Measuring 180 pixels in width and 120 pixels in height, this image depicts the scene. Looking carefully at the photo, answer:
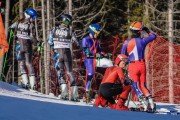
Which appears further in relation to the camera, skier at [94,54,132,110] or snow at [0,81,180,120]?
skier at [94,54,132,110]

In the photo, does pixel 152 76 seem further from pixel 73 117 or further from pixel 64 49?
pixel 73 117

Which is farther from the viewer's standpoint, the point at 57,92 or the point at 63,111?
the point at 57,92

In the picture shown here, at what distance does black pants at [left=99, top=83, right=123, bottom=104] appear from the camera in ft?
33.5

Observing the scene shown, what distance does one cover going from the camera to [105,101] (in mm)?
10516

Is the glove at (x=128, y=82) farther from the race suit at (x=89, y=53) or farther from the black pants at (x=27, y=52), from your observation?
the black pants at (x=27, y=52)

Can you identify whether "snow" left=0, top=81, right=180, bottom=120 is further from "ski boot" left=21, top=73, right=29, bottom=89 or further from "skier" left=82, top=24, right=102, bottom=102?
"ski boot" left=21, top=73, right=29, bottom=89

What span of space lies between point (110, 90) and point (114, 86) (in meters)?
0.13

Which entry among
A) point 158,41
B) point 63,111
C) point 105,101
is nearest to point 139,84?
point 105,101

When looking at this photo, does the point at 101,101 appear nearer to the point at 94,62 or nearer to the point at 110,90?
the point at 110,90

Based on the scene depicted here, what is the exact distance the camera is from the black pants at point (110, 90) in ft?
33.5

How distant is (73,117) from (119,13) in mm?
24604

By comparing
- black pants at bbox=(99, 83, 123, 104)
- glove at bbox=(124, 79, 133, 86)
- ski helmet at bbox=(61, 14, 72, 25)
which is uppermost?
ski helmet at bbox=(61, 14, 72, 25)

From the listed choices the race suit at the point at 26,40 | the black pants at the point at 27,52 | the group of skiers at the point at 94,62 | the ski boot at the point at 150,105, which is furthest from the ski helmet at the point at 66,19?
the ski boot at the point at 150,105

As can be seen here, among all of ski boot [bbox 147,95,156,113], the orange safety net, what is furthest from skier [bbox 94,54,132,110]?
the orange safety net
